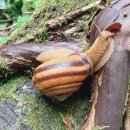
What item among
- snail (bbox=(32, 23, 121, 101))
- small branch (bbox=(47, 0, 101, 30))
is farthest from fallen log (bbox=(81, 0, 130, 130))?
small branch (bbox=(47, 0, 101, 30))

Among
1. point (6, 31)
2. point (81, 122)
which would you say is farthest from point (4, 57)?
point (6, 31)

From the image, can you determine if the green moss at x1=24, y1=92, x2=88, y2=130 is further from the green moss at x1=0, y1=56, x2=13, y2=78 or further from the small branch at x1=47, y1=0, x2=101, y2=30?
the small branch at x1=47, y1=0, x2=101, y2=30

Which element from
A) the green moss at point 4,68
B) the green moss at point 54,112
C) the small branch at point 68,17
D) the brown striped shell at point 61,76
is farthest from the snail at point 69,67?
the small branch at point 68,17

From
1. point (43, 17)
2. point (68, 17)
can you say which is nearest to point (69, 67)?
point (68, 17)

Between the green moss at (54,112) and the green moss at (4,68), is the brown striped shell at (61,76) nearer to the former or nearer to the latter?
the green moss at (54,112)

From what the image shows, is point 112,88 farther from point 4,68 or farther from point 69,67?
point 4,68
